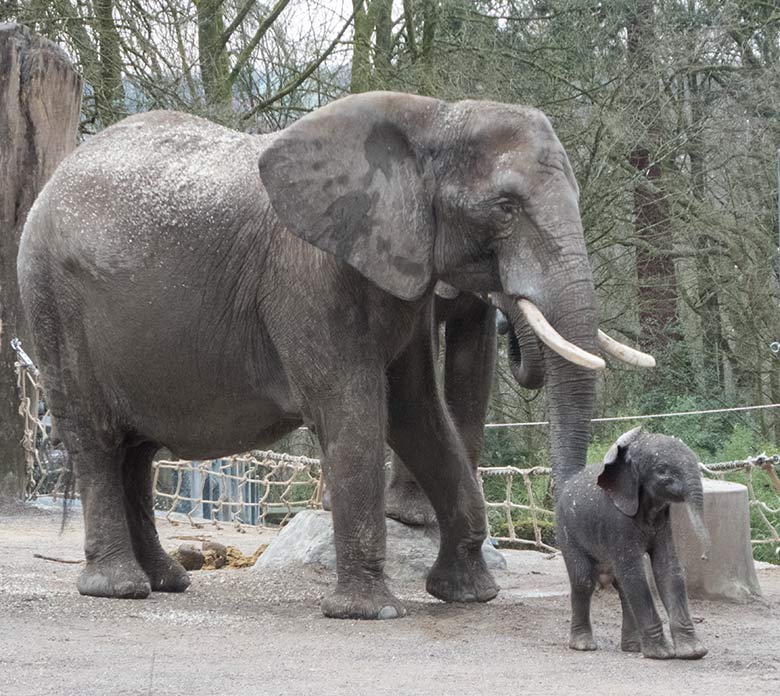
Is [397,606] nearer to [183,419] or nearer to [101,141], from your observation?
[183,419]

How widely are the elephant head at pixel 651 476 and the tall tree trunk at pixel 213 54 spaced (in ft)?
30.6

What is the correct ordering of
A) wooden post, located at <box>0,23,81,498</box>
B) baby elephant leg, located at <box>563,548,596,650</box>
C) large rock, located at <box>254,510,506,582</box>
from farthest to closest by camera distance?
wooden post, located at <box>0,23,81,498</box>
large rock, located at <box>254,510,506,582</box>
baby elephant leg, located at <box>563,548,596,650</box>

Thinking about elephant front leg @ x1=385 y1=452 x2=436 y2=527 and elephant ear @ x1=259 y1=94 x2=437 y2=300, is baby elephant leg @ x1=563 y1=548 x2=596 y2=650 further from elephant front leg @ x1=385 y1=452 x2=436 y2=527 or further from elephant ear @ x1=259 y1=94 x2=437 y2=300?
elephant front leg @ x1=385 y1=452 x2=436 y2=527

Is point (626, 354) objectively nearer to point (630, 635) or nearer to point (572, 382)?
point (572, 382)

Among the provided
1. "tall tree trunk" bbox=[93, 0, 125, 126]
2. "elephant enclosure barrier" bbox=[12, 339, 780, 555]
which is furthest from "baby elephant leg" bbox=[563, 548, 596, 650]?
"tall tree trunk" bbox=[93, 0, 125, 126]

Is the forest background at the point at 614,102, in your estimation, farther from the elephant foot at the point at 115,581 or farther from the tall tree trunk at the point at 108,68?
the elephant foot at the point at 115,581

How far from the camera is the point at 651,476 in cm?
546

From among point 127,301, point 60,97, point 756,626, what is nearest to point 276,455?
point 60,97

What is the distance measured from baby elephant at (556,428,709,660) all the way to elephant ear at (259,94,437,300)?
1398mm

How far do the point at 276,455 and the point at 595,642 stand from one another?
7.04 metres

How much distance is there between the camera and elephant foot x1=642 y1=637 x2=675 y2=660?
5586 millimetres

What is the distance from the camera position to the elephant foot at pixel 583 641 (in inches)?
233

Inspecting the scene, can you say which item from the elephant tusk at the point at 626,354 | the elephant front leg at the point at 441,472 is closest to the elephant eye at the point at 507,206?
the elephant tusk at the point at 626,354

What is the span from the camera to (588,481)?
576cm
